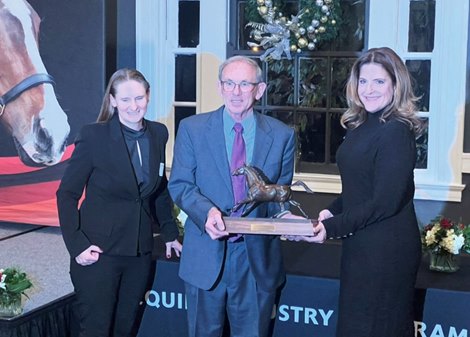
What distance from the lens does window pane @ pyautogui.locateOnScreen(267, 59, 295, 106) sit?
198 inches

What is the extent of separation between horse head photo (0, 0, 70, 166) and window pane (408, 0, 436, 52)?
7.79 ft

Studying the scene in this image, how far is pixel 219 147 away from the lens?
2.16 m

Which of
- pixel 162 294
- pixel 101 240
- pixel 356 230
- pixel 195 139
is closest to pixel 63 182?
Result: pixel 101 240

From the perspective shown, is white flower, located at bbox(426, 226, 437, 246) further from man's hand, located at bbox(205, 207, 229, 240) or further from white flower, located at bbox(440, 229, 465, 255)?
man's hand, located at bbox(205, 207, 229, 240)

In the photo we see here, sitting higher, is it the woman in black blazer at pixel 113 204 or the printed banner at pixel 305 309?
the woman in black blazer at pixel 113 204

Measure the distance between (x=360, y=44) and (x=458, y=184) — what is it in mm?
1159

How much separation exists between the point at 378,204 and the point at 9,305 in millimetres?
1427

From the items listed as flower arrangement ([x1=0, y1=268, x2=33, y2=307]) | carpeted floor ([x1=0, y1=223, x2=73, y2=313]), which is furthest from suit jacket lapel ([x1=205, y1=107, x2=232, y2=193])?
carpeted floor ([x1=0, y1=223, x2=73, y2=313])

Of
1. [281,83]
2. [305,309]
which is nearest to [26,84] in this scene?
[281,83]

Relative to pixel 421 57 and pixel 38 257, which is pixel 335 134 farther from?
pixel 38 257

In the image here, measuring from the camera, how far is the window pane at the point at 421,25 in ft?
15.3

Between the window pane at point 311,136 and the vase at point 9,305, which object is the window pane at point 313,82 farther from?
the vase at point 9,305

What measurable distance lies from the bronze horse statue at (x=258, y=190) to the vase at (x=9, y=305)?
98cm

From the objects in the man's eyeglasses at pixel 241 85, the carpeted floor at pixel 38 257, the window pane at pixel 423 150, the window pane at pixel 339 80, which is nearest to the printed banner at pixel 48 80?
the carpeted floor at pixel 38 257
